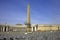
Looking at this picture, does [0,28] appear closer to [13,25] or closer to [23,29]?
[13,25]

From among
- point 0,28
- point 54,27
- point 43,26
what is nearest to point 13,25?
→ point 0,28

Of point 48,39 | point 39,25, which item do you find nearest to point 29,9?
point 39,25

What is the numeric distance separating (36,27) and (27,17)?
941cm

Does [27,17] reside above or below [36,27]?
above

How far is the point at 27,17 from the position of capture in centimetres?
3812

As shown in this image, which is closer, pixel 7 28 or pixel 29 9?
pixel 29 9

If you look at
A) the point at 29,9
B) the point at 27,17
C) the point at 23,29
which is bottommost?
the point at 23,29

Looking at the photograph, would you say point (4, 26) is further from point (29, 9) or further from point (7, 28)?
point (29, 9)

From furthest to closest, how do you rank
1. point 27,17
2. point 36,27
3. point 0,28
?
point 36,27 < point 0,28 < point 27,17

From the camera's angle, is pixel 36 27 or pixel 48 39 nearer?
pixel 48 39

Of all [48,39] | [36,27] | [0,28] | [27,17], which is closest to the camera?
[48,39]

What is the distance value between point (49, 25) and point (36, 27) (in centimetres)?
545

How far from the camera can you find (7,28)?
43.9 meters

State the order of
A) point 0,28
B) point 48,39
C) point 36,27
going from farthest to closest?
point 36,27 → point 0,28 → point 48,39
